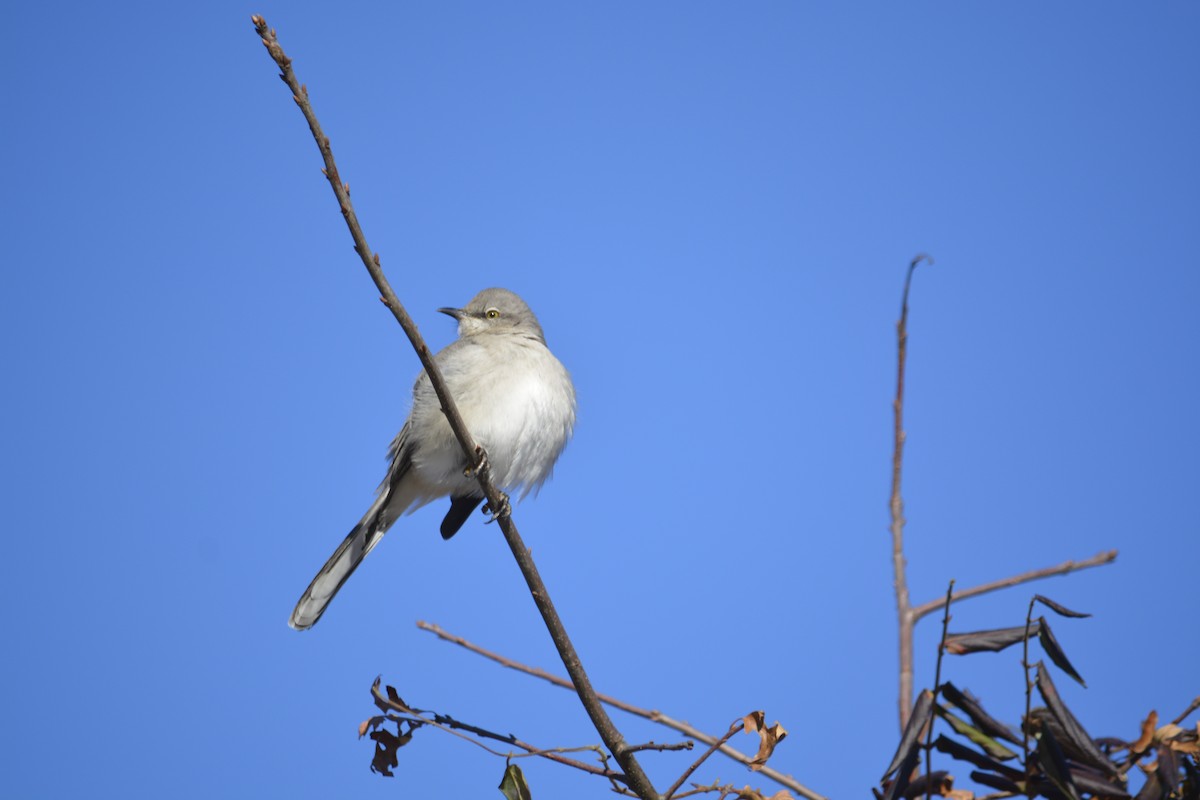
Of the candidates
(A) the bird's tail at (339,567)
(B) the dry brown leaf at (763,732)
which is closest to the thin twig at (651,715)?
(B) the dry brown leaf at (763,732)

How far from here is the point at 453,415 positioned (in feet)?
12.6

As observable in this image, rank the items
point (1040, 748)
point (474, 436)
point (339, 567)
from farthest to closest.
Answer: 1. point (474, 436)
2. point (339, 567)
3. point (1040, 748)

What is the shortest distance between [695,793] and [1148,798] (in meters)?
1.01

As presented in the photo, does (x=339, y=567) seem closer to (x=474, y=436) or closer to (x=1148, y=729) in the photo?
(x=474, y=436)

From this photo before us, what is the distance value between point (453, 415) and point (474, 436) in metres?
2.41

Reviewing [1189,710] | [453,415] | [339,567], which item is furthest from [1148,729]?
[339,567]

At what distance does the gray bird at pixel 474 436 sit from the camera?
243 inches

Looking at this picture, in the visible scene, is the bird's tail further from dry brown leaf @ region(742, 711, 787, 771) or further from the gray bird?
dry brown leaf @ region(742, 711, 787, 771)

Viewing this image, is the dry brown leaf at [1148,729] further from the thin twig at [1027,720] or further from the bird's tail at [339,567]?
the bird's tail at [339,567]

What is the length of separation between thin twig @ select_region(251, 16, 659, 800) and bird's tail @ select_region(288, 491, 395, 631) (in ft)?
8.43

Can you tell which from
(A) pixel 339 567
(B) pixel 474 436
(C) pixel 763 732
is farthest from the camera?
(B) pixel 474 436

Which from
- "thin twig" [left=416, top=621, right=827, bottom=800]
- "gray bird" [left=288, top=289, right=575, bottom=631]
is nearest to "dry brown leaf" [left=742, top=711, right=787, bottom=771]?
"thin twig" [left=416, top=621, right=827, bottom=800]

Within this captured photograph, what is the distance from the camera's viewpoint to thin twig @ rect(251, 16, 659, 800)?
2.76 meters

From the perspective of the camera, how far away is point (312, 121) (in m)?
2.86
